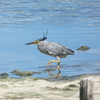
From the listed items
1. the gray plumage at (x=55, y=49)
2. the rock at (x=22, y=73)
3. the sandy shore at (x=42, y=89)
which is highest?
the gray plumage at (x=55, y=49)

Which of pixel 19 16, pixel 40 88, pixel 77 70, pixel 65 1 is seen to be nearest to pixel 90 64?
pixel 77 70

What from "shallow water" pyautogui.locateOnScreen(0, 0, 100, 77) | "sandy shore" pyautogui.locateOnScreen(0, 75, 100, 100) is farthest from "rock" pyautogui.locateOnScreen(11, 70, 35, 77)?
"sandy shore" pyautogui.locateOnScreen(0, 75, 100, 100)

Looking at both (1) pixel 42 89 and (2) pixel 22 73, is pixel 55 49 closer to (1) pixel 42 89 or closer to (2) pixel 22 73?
(2) pixel 22 73

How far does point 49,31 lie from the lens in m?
18.0

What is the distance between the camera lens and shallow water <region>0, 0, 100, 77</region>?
12734 mm

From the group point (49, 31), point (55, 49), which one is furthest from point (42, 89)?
point (49, 31)

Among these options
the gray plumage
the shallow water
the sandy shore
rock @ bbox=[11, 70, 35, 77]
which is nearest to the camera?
the sandy shore

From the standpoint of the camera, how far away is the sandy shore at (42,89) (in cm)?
900

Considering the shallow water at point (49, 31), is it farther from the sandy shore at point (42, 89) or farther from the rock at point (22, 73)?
the sandy shore at point (42, 89)

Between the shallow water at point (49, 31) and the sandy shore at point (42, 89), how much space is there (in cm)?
90

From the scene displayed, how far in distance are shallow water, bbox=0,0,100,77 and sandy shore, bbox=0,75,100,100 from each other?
0.90 m

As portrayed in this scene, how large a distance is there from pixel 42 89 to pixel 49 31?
8.45 metres

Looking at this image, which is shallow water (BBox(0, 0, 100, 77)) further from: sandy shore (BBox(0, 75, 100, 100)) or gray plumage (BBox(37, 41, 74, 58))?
sandy shore (BBox(0, 75, 100, 100))

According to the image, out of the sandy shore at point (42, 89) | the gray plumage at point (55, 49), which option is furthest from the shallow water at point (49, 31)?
the sandy shore at point (42, 89)
